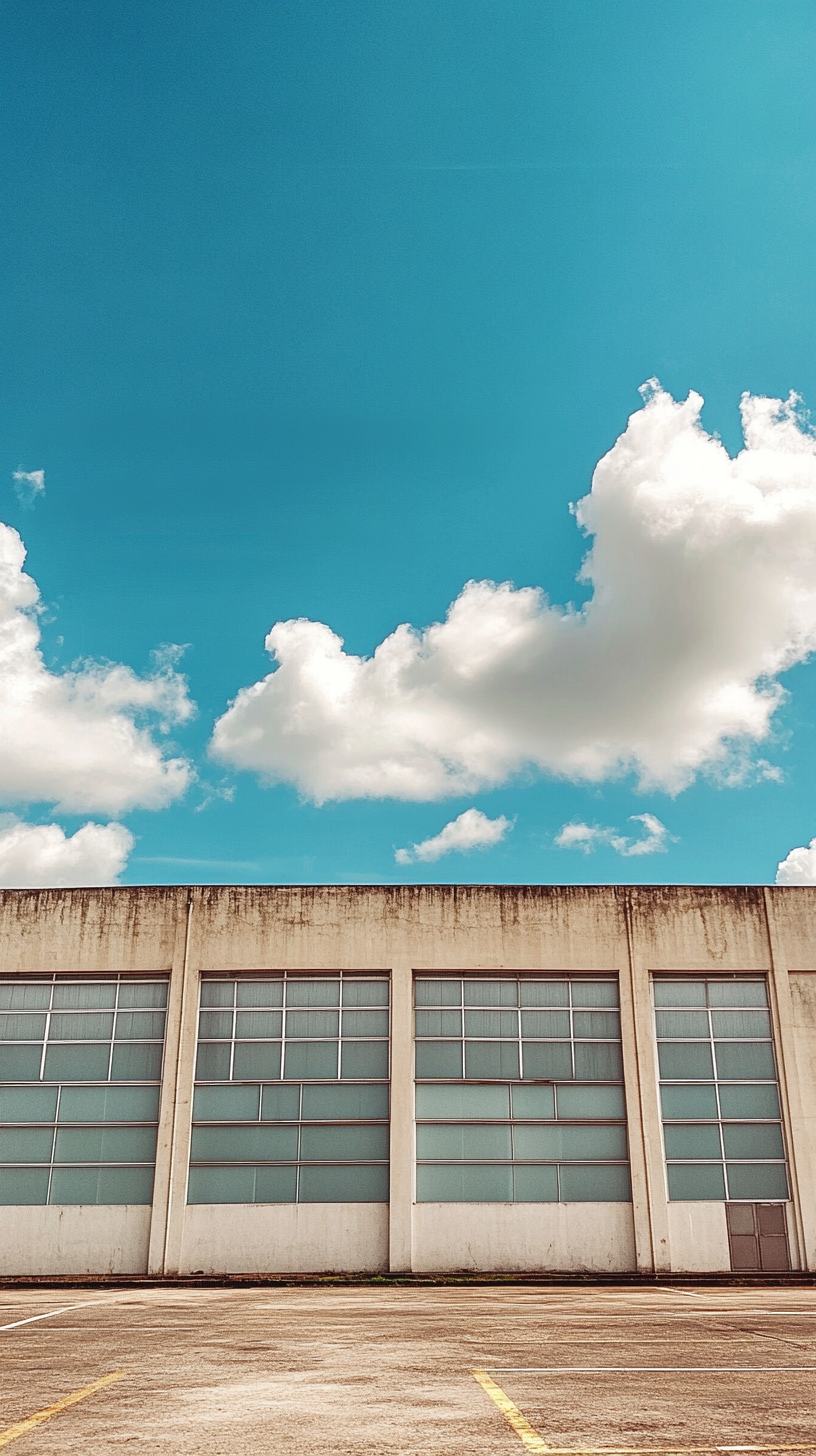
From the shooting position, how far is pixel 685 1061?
91.4 ft

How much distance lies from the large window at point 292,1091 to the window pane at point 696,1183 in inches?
278

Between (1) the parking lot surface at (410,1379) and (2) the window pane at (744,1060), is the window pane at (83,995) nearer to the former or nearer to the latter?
(1) the parking lot surface at (410,1379)

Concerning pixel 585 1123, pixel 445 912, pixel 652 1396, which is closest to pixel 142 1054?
pixel 445 912

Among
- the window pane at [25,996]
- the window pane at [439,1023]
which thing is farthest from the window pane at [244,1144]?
the window pane at [25,996]

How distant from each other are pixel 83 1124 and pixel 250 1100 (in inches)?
164

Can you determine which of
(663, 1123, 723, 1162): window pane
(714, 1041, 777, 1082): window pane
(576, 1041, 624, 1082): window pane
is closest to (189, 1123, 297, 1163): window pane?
(576, 1041, 624, 1082): window pane

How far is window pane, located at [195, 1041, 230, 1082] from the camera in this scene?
89.7ft

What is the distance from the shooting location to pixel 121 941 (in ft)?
92.6

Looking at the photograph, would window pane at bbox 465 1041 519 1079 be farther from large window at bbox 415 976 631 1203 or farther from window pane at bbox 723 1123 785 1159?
window pane at bbox 723 1123 785 1159

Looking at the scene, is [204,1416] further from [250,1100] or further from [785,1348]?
[250,1100]

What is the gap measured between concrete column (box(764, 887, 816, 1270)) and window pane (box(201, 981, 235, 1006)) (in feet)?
46.0

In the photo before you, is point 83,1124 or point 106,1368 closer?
point 106,1368

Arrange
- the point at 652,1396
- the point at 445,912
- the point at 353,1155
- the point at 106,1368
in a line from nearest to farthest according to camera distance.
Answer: the point at 652,1396 < the point at 106,1368 < the point at 353,1155 < the point at 445,912

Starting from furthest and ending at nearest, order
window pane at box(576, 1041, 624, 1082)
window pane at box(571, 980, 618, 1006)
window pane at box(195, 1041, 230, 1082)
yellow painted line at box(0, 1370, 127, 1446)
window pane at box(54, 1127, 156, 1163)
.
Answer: window pane at box(571, 980, 618, 1006) < window pane at box(576, 1041, 624, 1082) < window pane at box(195, 1041, 230, 1082) < window pane at box(54, 1127, 156, 1163) < yellow painted line at box(0, 1370, 127, 1446)
